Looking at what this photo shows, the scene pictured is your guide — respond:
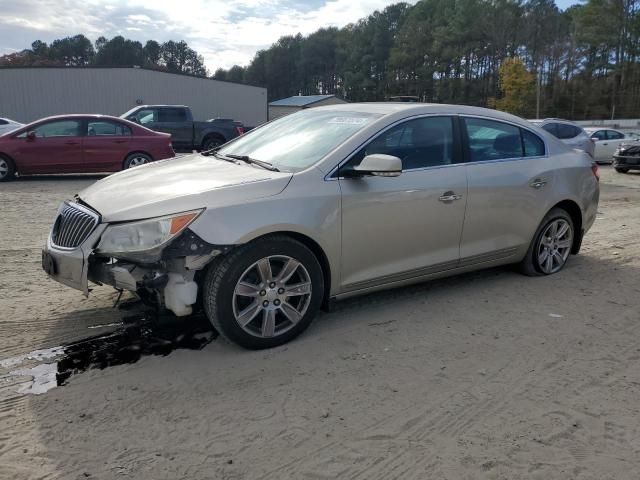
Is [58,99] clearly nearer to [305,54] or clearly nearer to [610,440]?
[610,440]

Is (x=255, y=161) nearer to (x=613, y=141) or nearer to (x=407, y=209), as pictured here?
(x=407, y=209)

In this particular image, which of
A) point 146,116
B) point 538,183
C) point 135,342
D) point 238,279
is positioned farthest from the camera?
point 146,116

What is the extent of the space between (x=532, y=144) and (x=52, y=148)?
1071 cm

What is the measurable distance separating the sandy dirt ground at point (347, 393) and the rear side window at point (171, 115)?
16459 mm

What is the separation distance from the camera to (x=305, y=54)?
118625 mm

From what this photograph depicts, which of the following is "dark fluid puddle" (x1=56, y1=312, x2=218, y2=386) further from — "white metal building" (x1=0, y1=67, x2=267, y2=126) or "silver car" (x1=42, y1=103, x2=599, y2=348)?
"white metal building" (x1=0, y1=67, x2=267, y2=126)

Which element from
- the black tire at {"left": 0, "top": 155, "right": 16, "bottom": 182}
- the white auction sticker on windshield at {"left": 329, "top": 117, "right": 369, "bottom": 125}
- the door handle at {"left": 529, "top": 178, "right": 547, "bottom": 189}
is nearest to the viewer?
the white auction sticker on windshield at {"left": 329, "top": 117, "right": 369, "bottom": 125}

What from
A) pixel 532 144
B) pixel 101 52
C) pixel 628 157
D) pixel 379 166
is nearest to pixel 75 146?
pixel 532 144

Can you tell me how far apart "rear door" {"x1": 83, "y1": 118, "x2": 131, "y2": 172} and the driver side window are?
32.3ft

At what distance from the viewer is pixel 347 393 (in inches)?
127

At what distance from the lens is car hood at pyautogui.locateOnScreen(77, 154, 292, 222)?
3.53m

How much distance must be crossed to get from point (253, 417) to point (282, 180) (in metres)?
1.62

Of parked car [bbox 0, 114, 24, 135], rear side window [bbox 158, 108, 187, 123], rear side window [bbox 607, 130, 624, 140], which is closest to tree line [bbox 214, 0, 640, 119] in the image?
rear side window [bbox 607, 130, 624, 140]

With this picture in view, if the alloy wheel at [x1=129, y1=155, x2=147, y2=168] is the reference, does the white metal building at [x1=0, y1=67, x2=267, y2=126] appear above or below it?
above
